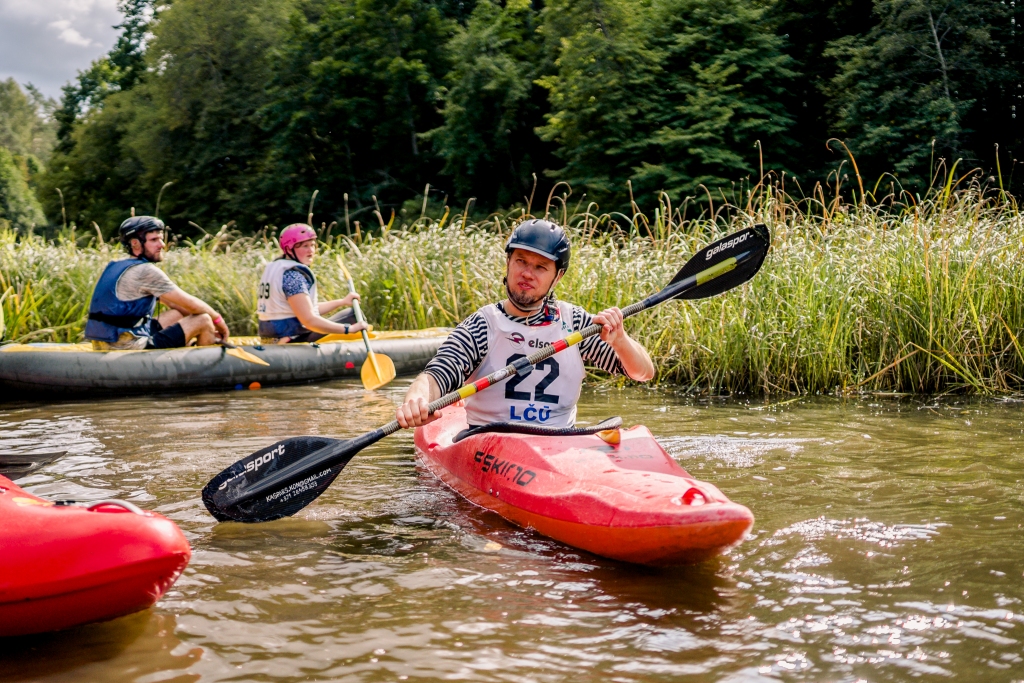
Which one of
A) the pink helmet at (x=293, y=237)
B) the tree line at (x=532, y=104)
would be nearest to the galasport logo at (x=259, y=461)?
the pink helmet at (x=293, y=237)

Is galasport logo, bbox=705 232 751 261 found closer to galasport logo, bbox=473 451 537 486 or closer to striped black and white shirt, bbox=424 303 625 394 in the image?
striped black and white shirt, bbox=424 303 625 394

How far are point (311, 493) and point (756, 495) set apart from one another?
5.66ft

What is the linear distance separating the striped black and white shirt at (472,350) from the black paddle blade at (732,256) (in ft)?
2.06

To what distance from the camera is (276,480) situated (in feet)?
11.7

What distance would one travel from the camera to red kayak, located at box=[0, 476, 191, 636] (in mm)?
2381

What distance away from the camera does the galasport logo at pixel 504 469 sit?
3479 mm

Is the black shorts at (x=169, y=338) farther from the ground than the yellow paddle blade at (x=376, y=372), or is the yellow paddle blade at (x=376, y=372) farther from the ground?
the black shorts at (x=169, y=338)

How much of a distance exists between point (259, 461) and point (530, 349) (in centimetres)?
113

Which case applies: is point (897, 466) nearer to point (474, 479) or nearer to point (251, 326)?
point (474, 479)

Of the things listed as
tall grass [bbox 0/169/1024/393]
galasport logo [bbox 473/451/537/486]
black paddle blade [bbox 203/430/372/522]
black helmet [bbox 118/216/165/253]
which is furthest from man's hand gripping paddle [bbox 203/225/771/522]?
black helmet [bbox 118/216/165/253]

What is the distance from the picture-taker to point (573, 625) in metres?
2.62

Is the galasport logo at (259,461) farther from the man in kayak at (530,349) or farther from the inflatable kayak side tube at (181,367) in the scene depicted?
the inflatable kayak side tube at (181,367)

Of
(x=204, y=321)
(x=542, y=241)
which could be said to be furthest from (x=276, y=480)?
(x=204, y=321)

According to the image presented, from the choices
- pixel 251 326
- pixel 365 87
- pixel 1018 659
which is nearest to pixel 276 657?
pixel 1018 659
